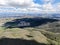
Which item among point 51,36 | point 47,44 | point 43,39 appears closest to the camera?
point 47,44

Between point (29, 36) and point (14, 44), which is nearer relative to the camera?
point (14, 44)

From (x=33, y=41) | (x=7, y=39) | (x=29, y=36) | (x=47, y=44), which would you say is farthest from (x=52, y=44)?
(x=7, y=39)

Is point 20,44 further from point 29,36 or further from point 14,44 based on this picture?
point 29,36

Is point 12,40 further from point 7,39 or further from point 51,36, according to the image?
point 51,36

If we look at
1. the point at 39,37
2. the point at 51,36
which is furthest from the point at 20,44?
the point at 51,36

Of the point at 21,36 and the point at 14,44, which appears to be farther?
the point at 21,36

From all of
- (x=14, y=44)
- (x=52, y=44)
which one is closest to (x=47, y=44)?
(x=52, y=44)

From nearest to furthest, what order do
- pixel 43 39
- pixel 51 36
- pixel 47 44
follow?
1. pixel 47 44
2. pixel 43 39
3. pixel 51 36

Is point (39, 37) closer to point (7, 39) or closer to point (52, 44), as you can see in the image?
point (52, 44)
